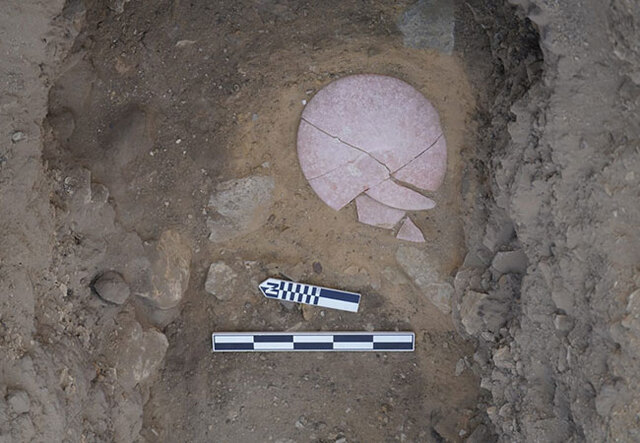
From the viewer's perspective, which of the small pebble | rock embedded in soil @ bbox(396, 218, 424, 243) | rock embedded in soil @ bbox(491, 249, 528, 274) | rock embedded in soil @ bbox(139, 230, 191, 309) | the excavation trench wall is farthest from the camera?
rock embedded in soil @ bbox(396, 218, 424, 243)

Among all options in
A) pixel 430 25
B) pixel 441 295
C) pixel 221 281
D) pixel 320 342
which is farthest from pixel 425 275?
pixel 430 25

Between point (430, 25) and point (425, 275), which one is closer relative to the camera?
point (430, 25)

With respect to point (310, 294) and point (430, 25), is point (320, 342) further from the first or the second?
point (430, 25)

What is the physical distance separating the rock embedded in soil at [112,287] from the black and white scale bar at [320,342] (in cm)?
62

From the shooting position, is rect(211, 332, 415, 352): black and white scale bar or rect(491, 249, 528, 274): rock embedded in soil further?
rect(211, 332, 415, 352): black and white scale bar

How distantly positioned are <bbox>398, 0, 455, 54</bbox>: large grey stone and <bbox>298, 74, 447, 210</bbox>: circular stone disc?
23 cm

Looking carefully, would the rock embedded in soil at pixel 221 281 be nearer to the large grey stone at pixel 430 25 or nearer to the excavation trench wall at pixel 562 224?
the excavation trench wall at pixel 562 224

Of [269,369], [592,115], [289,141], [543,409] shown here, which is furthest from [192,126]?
[543,409]

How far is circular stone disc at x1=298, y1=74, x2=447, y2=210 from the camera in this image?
3243mm

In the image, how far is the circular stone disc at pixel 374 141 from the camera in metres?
3.24

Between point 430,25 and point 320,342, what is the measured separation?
1.61m

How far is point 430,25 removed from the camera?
3033mm

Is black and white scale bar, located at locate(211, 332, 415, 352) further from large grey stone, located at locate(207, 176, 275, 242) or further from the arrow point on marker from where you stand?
large grey stone, located at locate(207, 176, 275, 242)

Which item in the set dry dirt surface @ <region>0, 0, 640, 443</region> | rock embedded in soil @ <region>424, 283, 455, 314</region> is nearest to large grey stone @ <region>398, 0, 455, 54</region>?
dry dirt surface @ <region>0, 0, 640, 443</region>
